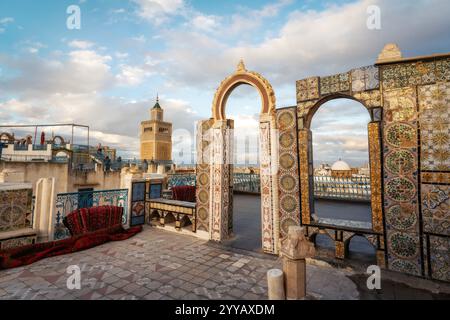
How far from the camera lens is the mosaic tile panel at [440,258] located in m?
3.47

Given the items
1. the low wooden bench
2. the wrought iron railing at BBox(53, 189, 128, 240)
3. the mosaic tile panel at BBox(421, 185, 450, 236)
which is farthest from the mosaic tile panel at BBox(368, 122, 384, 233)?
the wrought iron railing at BBox(53, 189, 128, 240)

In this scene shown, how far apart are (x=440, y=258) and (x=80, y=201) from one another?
27.5 feet

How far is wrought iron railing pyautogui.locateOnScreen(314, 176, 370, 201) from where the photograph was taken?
393 inches

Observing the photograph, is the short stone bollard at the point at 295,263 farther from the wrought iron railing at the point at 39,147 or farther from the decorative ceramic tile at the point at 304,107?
the wrought iron railing at the point at 39,147

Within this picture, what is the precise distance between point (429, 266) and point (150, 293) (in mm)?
4479

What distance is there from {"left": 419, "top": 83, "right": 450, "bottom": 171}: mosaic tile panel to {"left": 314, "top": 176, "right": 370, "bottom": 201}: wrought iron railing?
6843 mm

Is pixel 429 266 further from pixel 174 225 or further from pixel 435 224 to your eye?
pixel 174 225

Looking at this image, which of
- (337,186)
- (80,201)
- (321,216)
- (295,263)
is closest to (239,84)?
(295,263)

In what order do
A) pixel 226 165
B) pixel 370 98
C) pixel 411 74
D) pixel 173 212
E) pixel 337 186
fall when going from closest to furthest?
pixel 411 74, pixel 370 98, pixel 226 165, pixel 173 212, pixel 337 186

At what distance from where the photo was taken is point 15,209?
5.04 m

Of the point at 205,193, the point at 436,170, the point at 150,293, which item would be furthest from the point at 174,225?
the point at 436,170

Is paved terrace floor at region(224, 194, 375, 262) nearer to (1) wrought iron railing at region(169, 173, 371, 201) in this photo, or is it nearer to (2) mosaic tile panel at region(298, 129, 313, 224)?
(1) wrought iron railing at region(169, 173, 371, 201)

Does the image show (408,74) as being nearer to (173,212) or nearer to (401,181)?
(401,181)
